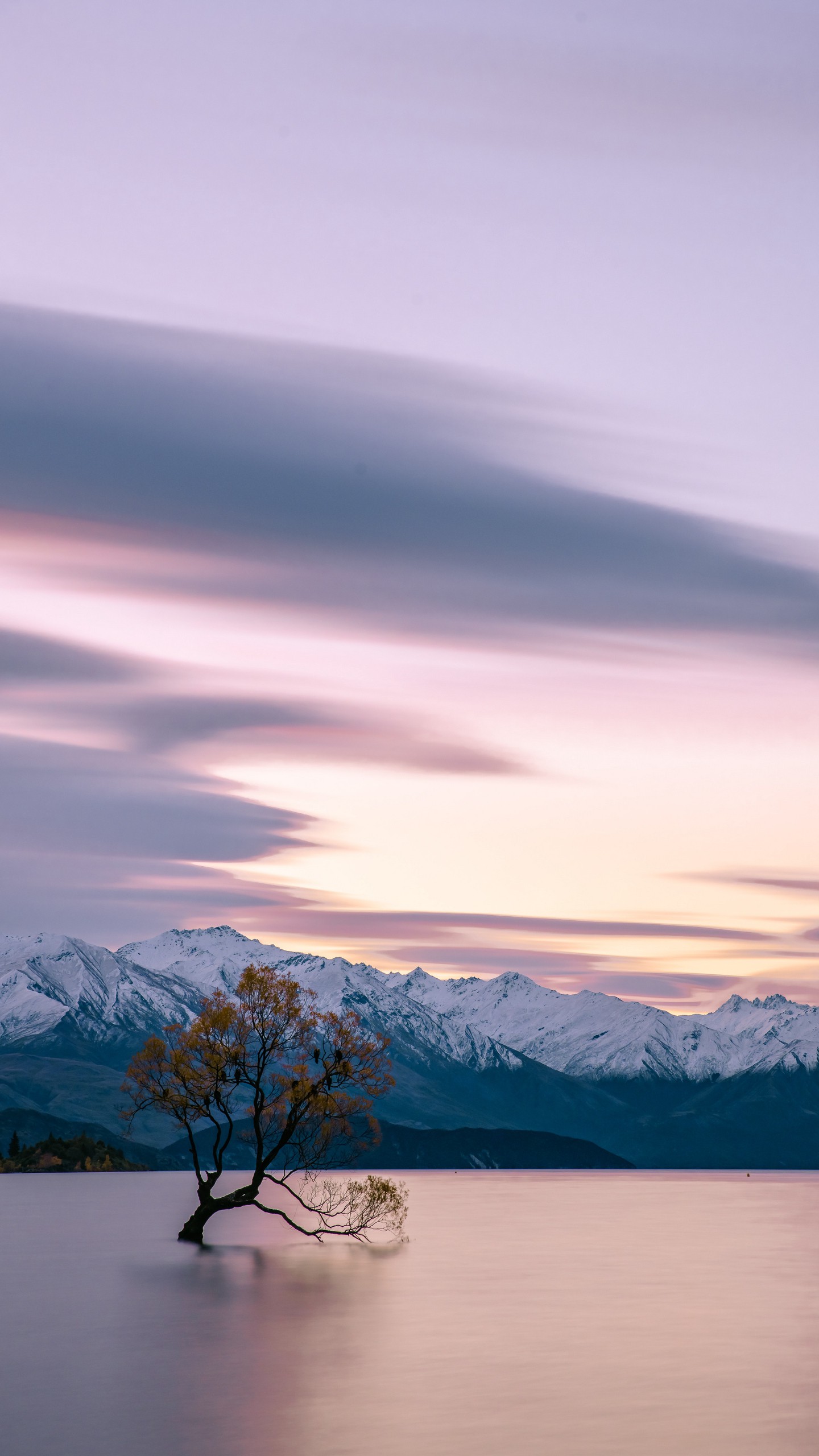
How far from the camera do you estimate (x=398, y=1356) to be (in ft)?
198

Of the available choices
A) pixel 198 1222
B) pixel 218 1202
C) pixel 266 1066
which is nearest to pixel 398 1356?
pixel 266 1066

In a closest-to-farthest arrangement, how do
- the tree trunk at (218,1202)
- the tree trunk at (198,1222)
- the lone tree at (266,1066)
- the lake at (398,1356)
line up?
the lake at (398,1356) → the lone tree at (266,1066) → the tree trunk at (218,1202) → the tree trunk at (198,1222)

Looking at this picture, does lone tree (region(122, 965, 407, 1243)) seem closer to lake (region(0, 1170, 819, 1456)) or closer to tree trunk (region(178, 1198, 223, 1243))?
tree trunk (region(178, 1198, 223, 1243))

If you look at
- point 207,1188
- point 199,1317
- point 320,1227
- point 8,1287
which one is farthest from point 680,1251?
point 199,1317

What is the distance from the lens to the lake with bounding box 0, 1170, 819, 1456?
43694mm

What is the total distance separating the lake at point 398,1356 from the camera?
4369cm

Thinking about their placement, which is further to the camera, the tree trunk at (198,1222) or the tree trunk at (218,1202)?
the tree trunk at (198,1222)

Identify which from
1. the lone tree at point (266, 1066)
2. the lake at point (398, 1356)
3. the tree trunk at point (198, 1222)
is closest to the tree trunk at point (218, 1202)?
the tree trunk at point (198, 1222)

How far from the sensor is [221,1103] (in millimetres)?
97250

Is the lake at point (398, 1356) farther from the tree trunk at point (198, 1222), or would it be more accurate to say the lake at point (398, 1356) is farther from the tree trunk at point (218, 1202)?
the tree trunk at point (218, 1202)

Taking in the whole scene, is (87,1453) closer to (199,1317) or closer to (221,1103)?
(199,1317)

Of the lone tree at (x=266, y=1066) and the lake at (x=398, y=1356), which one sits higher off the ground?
the lone tree at (x=266, y=1066)

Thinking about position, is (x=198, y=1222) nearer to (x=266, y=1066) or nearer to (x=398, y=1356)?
(x=266, y=1066)

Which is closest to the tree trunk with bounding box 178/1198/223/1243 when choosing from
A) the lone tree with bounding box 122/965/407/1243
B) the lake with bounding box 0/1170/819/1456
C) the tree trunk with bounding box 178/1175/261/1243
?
the tree trunk with bounding box 178/1175/261/1243
